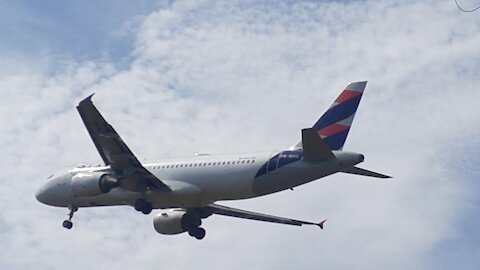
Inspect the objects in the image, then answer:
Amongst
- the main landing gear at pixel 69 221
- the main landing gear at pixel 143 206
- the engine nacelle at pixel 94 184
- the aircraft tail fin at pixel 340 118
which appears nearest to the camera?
the aircraft tail fin at pixel 340 118

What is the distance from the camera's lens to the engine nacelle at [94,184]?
65.8 m

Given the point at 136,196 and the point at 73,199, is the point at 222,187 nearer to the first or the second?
the point at 136,196

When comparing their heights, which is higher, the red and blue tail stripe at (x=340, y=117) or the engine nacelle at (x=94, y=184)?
the red and blue tail stripe at (x=340, y=117)

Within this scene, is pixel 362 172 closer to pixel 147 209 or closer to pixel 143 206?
pixel 147 209

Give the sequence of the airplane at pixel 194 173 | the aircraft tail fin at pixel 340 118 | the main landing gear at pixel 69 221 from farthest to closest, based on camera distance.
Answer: the main landing gear at pixel 69 221 → the aircraft tail fin at pixel 340 118 → the airplane at pixel 194 173

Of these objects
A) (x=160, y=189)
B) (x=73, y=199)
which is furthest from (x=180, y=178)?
(x=73, y=199)

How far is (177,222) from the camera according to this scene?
235 ft

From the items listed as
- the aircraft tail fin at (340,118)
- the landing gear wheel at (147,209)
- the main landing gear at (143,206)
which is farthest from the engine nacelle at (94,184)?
the aircraft tail fin at (340,118)

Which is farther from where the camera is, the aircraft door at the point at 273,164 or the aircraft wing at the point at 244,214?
the aircraft wing at the point at 244,214

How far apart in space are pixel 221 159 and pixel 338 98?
747 cm

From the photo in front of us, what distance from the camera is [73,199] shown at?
2724 inches

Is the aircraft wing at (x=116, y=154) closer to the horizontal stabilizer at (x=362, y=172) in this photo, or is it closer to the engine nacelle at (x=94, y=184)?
the engine nacelle at (x=94, y=184)

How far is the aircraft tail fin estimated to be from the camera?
63.2 m

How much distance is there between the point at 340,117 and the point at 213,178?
311 inches
